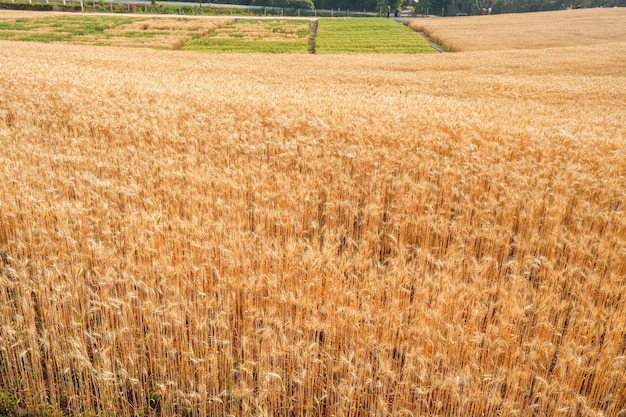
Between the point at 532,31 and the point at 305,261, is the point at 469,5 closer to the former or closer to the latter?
the point at 532,31

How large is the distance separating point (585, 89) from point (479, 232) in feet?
65.4

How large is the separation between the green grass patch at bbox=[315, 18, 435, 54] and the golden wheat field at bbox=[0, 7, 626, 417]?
1466 inches

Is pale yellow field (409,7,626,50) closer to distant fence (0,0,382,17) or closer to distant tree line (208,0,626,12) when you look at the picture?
distant tree line (208,0,626,12)

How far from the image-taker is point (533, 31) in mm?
59031

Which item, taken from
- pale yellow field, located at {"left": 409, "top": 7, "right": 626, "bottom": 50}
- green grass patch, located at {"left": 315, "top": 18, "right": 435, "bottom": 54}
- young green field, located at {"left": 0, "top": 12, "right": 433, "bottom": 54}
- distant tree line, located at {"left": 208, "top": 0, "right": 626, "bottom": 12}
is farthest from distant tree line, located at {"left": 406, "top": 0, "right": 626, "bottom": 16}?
young green field, located at {"left": 0, "top": 12, "right": 433, "bottom": 54}

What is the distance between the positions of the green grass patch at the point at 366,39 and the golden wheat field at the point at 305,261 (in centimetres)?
3723

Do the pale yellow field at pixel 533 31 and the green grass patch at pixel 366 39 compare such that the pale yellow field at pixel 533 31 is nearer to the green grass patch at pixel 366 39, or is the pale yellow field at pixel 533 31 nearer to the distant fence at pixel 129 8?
the green grass patch at pixel 366 39

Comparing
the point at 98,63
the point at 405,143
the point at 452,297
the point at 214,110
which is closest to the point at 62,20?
the point at 98,63

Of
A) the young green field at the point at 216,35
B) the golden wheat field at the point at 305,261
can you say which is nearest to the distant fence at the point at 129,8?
the young green field at the point at 216,35

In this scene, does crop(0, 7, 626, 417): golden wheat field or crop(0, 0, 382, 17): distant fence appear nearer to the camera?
crop(0, 7, 626, 417): golden wheat field

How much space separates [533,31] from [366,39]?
24427 millimetres

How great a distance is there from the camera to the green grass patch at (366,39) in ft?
149

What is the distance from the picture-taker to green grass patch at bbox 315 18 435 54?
4531 centimetres

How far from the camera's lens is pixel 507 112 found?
41.5 feet
